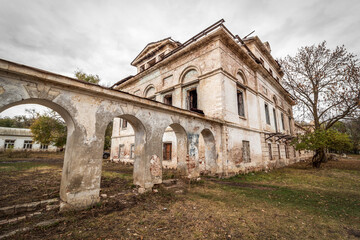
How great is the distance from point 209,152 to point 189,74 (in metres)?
6.22

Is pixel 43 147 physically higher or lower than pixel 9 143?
lower

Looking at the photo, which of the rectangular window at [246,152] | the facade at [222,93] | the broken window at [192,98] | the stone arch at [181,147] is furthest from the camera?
the broken window at [192,98]

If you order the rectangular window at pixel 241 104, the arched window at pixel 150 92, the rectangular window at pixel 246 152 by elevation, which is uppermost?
the arched window at pixel 150 92

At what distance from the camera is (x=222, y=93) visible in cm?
990

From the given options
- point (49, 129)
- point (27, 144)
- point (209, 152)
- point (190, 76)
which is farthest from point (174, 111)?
point (27, 144)

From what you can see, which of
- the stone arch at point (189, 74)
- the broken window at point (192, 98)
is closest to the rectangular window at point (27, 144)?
the stone arch at point (189, 74)

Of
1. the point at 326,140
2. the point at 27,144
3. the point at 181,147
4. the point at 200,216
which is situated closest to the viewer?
the point at 200,216

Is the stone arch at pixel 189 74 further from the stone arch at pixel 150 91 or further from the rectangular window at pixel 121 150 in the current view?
the rectangular window at pixel 121 150

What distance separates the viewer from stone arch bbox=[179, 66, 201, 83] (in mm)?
11694

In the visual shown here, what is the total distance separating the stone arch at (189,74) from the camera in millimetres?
11694

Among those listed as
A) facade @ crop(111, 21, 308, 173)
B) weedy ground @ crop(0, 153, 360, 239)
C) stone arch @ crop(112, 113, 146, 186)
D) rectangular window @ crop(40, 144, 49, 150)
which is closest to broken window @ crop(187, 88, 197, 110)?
facade @ crop(111, 21, 308, 173)

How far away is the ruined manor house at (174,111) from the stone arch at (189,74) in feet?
0.25

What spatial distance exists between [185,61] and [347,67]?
1417 cm

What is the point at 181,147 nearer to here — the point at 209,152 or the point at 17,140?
the point at 209,152
